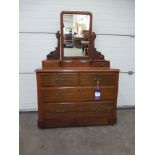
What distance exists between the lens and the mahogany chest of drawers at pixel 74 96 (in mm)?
2691

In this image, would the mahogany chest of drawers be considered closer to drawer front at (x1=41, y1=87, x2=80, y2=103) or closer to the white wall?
drawer front at (x1=41, y1=87, x2=80, y2=103)

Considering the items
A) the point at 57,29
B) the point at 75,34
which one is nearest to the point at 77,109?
the point at 75,34

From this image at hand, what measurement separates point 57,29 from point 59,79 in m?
1.14

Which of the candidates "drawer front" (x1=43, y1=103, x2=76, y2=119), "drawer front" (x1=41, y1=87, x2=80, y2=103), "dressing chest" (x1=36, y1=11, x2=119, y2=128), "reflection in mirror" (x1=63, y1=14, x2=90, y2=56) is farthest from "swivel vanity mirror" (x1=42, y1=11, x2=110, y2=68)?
"drawer front" (x1=43, y1=103, x2=76, y2=119)

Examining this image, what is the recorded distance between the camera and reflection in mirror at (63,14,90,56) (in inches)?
122

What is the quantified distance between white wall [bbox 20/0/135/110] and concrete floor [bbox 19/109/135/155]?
923 mm

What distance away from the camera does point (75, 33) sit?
3078 mm

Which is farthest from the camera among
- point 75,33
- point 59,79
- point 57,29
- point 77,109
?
point 57,29

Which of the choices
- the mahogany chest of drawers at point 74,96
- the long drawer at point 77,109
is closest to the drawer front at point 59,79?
the mahogany chest of drawers at point 74,96

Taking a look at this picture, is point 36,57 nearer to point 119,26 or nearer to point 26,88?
point 26,88

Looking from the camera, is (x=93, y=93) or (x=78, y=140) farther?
(x=93, y=93)

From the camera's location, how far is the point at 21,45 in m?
3.35

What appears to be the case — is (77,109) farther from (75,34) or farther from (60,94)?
(75,34)

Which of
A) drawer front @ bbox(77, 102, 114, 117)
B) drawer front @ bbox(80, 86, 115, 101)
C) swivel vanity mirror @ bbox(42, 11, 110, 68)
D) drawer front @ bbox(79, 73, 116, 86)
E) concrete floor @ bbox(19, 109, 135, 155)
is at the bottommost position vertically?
concrete floor @ bbox(19, 109, 135, 155)
